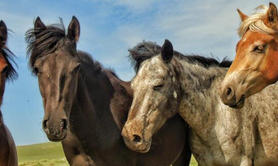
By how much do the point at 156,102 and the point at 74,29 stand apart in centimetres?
184

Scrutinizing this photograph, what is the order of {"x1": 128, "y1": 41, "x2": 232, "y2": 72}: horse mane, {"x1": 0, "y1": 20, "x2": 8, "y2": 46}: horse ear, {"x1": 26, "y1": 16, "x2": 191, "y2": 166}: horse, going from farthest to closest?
1. {"x1": 128, "y1": 41, "x2": 232, "y2": 72}: horse mane
2. {"x1": 0, "y1": 20, "x2": 8, "y2": 46}: horse ear
3. {"x1": 26, "y1": 16, "x2": 191, "y2": 166}: horse

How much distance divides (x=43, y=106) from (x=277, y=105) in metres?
4.10

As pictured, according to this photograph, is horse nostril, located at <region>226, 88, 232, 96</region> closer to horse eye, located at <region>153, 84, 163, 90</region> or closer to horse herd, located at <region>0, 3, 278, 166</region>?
horse herd, located at <region>0, 3, 278, 166</region>

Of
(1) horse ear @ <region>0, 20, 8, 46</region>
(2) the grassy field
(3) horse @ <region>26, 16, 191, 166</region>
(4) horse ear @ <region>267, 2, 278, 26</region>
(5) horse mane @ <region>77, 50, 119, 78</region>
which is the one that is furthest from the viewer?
(2) the grassy field

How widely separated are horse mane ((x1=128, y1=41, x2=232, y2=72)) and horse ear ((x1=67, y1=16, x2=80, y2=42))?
1525 millimetres

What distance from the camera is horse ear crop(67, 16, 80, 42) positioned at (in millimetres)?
5363

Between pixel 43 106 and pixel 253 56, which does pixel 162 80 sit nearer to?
pixel 253 56

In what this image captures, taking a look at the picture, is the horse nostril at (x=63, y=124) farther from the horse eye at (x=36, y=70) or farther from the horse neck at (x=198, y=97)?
the horse neck at (x=198, y=97)

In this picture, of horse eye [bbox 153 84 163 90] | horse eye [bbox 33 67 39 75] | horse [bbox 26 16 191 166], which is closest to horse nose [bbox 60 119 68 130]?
horse [bbox 26 16 191 166]

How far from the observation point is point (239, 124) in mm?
5719

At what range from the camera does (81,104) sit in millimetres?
5301

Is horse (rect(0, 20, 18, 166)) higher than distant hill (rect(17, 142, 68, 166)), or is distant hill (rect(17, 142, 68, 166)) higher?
horse (rect(0, 20, 18, 166))

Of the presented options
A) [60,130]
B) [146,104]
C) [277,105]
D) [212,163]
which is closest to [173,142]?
[212,163]

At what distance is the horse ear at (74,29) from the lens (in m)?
5.36
